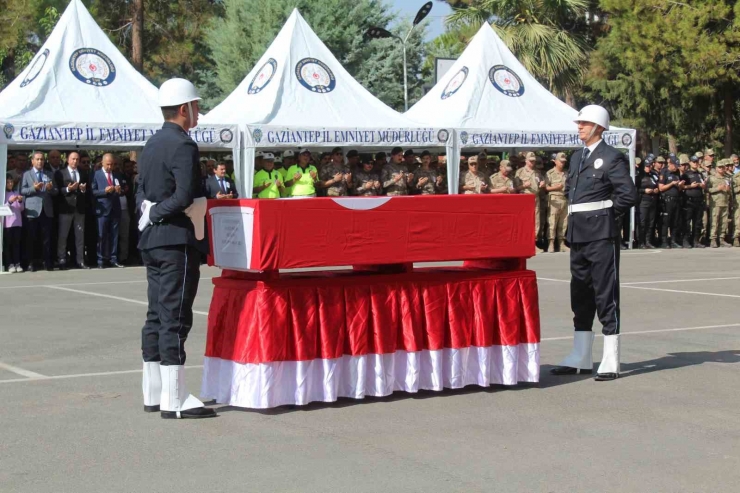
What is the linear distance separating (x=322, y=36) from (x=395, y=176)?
103ft

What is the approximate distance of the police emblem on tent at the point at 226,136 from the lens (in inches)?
813

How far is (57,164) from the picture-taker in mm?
20375

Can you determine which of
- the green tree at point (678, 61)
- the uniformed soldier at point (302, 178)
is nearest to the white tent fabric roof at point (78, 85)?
the uniformed soldier at point (302, 178)

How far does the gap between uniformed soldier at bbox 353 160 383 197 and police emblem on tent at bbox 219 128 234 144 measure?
10.3 feet

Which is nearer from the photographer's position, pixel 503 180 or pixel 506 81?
pixel 503 180

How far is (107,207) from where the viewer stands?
67.4ft

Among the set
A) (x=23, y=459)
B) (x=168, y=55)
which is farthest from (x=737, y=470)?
(x=168, y=55)

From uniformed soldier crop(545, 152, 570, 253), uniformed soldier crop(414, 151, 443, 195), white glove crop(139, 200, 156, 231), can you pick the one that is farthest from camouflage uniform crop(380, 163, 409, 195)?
white glove crop(139, 200, 156, 231)

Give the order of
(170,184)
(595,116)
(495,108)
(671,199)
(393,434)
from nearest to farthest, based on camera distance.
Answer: (393,434)
(170,184)
(595,116)
(495,108)
(671,199)

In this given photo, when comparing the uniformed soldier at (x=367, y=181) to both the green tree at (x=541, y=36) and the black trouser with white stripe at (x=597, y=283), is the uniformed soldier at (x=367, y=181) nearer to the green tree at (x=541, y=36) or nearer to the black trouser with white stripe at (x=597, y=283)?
the black trouser with white stripe at (x=597, y=283)

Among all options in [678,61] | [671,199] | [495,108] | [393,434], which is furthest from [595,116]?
[678,61]

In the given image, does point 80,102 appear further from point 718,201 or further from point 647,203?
point 718,201

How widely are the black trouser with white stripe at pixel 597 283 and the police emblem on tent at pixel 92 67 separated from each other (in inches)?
536

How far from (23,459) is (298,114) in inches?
632
